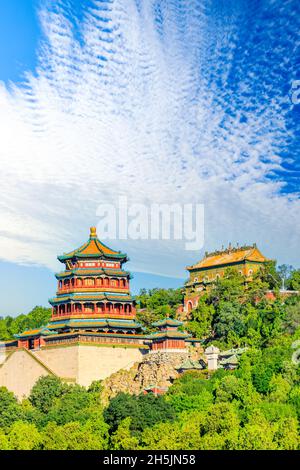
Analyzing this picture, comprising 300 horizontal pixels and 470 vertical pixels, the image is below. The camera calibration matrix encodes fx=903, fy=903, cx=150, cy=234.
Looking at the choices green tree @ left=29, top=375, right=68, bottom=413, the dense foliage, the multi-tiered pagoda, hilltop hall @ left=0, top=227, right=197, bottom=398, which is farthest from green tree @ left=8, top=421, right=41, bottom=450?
the multi-tiered pagoda

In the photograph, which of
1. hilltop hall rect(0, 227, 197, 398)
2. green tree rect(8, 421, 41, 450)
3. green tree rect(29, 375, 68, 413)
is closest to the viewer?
green tree rect(8, 421, 41, 450)

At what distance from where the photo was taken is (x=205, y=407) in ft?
163

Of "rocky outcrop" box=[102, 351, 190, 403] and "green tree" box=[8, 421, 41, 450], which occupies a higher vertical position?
"rocky outcrop" box=[102, 351, 190, 403]

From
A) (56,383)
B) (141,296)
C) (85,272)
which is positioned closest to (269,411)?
(56,383)

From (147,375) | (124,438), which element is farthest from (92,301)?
(124,438)

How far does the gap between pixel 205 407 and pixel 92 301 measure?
1677 centimetres

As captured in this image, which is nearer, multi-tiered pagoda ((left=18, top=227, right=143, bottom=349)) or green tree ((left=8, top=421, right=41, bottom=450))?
green tree ((left=8, top=421, right=41, bottom=450))

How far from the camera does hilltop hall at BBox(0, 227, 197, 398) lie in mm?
60312

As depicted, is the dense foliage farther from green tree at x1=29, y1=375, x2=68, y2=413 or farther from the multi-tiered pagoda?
the multi-tiered pagoda

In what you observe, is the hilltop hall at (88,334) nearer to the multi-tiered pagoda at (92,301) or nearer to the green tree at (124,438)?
the multi-tiered pagoda at (92,301)

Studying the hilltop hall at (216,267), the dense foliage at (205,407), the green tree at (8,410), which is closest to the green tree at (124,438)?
the dense foliage at (205,407)

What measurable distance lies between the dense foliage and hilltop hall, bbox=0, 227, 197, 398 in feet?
6.24
